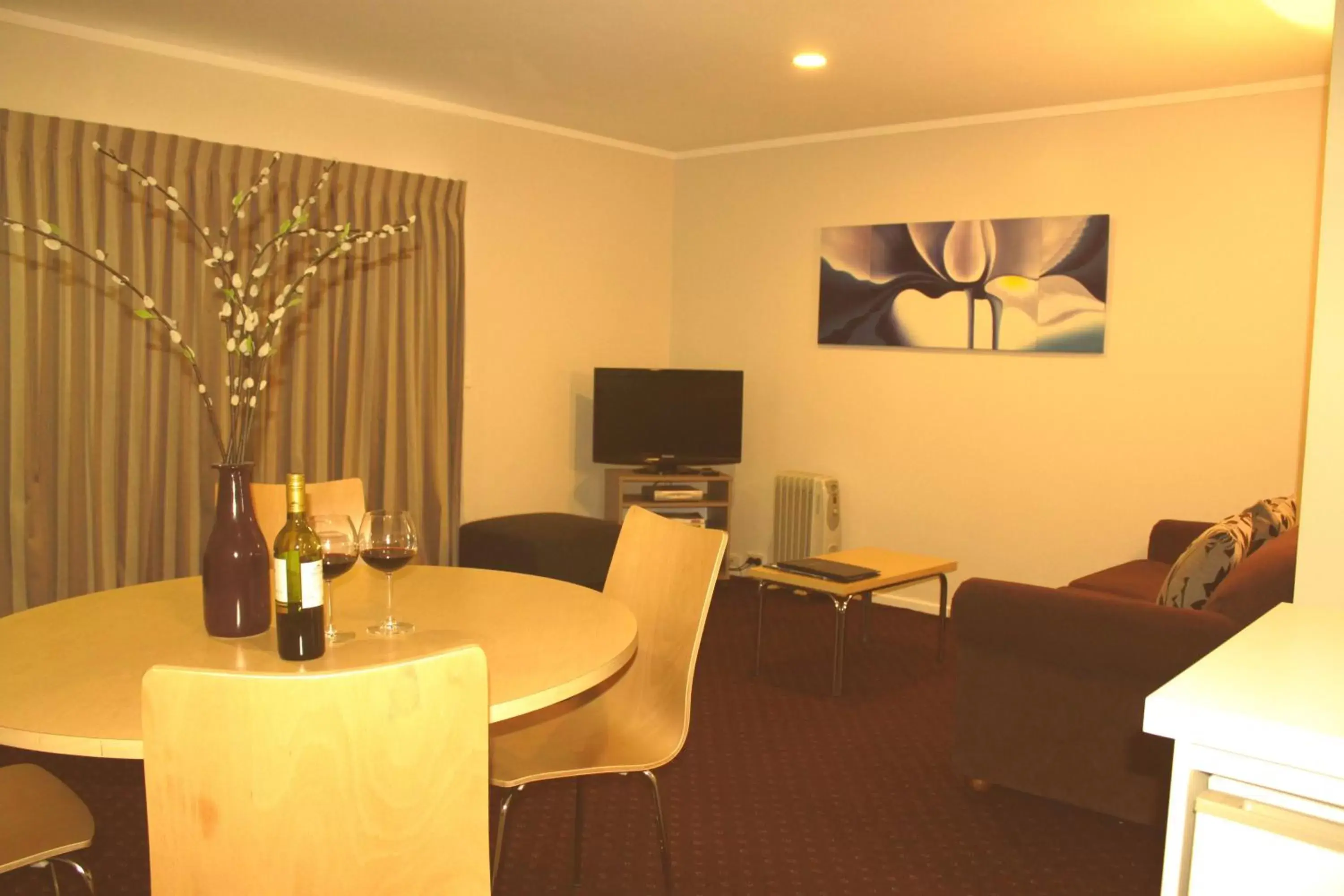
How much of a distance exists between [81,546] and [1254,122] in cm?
Result: 507

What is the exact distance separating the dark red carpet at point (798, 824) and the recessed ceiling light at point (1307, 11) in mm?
2634

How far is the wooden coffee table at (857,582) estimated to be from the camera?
417 cm

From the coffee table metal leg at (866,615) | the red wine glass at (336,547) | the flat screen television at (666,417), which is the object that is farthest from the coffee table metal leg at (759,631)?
the red wine glass at (336,547)

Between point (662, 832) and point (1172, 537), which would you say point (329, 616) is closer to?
point (662, 832)

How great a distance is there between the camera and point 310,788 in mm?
1297

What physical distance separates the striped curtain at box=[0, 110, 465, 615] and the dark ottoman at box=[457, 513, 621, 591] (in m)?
0.19

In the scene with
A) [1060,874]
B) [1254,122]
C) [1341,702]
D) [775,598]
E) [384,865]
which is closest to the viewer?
[1341,702]

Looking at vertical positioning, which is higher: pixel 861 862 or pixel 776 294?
pixel 776 294

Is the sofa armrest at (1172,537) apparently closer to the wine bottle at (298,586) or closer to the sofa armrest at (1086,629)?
the sofa armrest at (1086,629)

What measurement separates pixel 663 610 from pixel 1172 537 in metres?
2.97

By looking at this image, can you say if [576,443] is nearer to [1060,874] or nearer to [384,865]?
[1060,874]

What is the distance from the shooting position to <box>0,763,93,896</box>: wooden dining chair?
5.82 feet

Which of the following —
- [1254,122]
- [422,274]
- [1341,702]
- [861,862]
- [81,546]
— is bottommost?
[861,862]

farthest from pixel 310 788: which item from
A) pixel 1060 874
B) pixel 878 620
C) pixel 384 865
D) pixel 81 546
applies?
pixel 878 620
